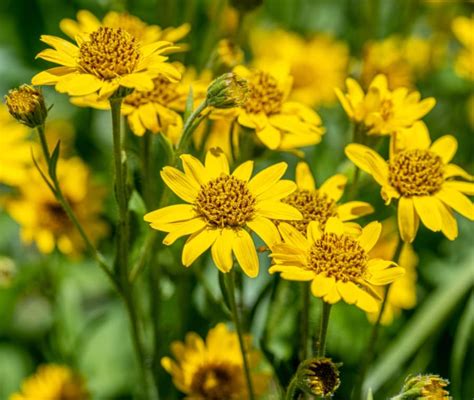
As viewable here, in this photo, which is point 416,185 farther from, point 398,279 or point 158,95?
point 398,279

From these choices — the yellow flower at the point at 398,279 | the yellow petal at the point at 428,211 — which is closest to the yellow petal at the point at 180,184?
the yellow petal at the point at 428,211

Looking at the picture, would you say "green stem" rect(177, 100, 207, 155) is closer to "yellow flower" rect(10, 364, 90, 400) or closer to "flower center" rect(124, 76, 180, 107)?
"flower center" rect(124, 76, 180, 107)

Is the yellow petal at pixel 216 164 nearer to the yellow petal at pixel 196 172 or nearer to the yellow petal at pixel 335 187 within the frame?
the yellow petal at pixel 196 172

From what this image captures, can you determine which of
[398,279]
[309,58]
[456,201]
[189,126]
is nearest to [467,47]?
[309,58]

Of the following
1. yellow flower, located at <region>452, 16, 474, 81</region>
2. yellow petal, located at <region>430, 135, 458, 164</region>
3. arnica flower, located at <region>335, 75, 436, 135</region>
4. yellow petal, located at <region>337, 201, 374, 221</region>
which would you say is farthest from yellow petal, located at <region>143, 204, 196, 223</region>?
yellow flower, located at <region>452, 16, 474, 81</region>

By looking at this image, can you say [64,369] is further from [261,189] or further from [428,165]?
[428,165]
